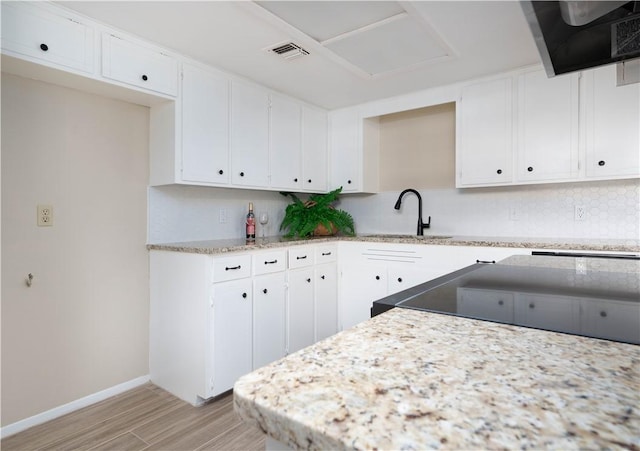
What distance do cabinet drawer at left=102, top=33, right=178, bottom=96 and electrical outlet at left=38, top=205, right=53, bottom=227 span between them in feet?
2.76

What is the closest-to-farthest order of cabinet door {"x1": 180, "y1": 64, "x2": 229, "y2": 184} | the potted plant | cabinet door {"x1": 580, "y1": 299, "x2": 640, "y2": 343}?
1. cabinet door {"x1": 580, "y1": 299, "x2": 640, "y2": 343}
2. cabinet door {"x1": 180, "y1": 64, "x2": 229, "y2": 184}
3. the potted plant

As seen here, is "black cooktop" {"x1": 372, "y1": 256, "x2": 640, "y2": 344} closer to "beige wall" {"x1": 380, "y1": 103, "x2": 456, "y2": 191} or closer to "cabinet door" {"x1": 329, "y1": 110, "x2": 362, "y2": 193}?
"beige wall" {"x1": 380, "y1": 103, "x2": 456, "y2": 191}

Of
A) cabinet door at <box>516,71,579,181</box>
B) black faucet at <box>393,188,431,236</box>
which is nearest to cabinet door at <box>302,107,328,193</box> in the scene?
black faucet at <box>393,188,431,236</box>

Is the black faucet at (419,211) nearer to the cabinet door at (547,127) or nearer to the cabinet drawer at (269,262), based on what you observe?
the cabinet door at (547,127)

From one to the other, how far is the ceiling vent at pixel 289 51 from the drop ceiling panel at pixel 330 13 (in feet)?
0.64

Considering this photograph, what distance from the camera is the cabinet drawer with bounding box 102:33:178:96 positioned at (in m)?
2.12

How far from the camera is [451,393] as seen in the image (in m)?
0.42

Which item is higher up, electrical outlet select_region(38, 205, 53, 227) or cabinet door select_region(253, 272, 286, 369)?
electrical outlet select_region(38, 205, 53, 227)

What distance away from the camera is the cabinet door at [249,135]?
286cm

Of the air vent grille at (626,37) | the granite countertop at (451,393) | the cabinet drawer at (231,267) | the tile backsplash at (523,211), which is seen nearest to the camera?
the granite countertop at (451,393)

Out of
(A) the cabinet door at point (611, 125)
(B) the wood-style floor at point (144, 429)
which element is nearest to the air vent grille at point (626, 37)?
(A) the cabinet door at point (611, 125)

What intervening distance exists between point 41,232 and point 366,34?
2.22 meters

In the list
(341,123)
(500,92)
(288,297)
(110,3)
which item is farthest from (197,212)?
(500,92)

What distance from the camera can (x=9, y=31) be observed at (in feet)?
5.77
